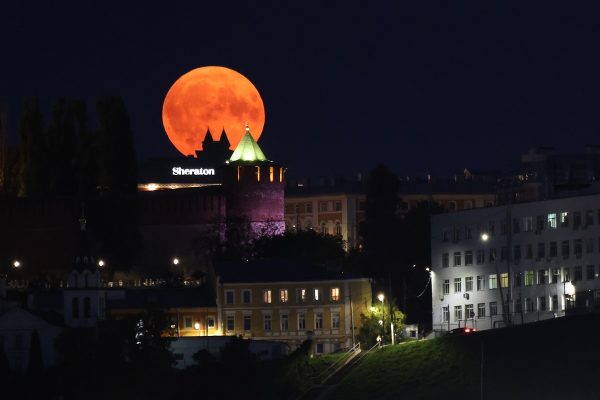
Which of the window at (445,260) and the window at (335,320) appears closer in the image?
the window at (445,260)

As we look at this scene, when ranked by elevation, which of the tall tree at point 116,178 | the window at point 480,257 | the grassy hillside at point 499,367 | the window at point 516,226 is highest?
the tall tree at point 116,178

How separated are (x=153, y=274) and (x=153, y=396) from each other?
3422cm

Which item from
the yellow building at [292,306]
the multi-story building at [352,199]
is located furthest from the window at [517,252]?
the multi-story building at [352,199]

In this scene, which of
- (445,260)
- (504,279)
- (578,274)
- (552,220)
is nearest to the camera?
(578,274)

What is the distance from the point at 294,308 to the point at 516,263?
1037 cm

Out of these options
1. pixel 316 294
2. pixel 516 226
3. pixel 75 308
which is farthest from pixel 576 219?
pixel 75 308

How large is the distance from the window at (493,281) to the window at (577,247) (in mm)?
4163

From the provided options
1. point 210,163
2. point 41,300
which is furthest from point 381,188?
point 41,300

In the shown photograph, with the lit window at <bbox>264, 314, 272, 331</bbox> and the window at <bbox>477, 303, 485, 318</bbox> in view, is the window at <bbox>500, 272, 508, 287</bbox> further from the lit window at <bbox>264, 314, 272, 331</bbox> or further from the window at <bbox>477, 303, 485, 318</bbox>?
the lit window at <bbox>264, 314, 272, 331</bbox>

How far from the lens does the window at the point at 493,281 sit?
90562 millimetres

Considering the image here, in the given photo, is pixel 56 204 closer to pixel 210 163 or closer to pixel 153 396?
pixel 210 163

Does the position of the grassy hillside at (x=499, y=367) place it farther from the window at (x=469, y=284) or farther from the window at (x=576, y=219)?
the window at (x=469, y=284)

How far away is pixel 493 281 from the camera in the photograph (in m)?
90.9

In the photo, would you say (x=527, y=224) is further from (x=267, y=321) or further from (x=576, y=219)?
(x=267, y=321)
